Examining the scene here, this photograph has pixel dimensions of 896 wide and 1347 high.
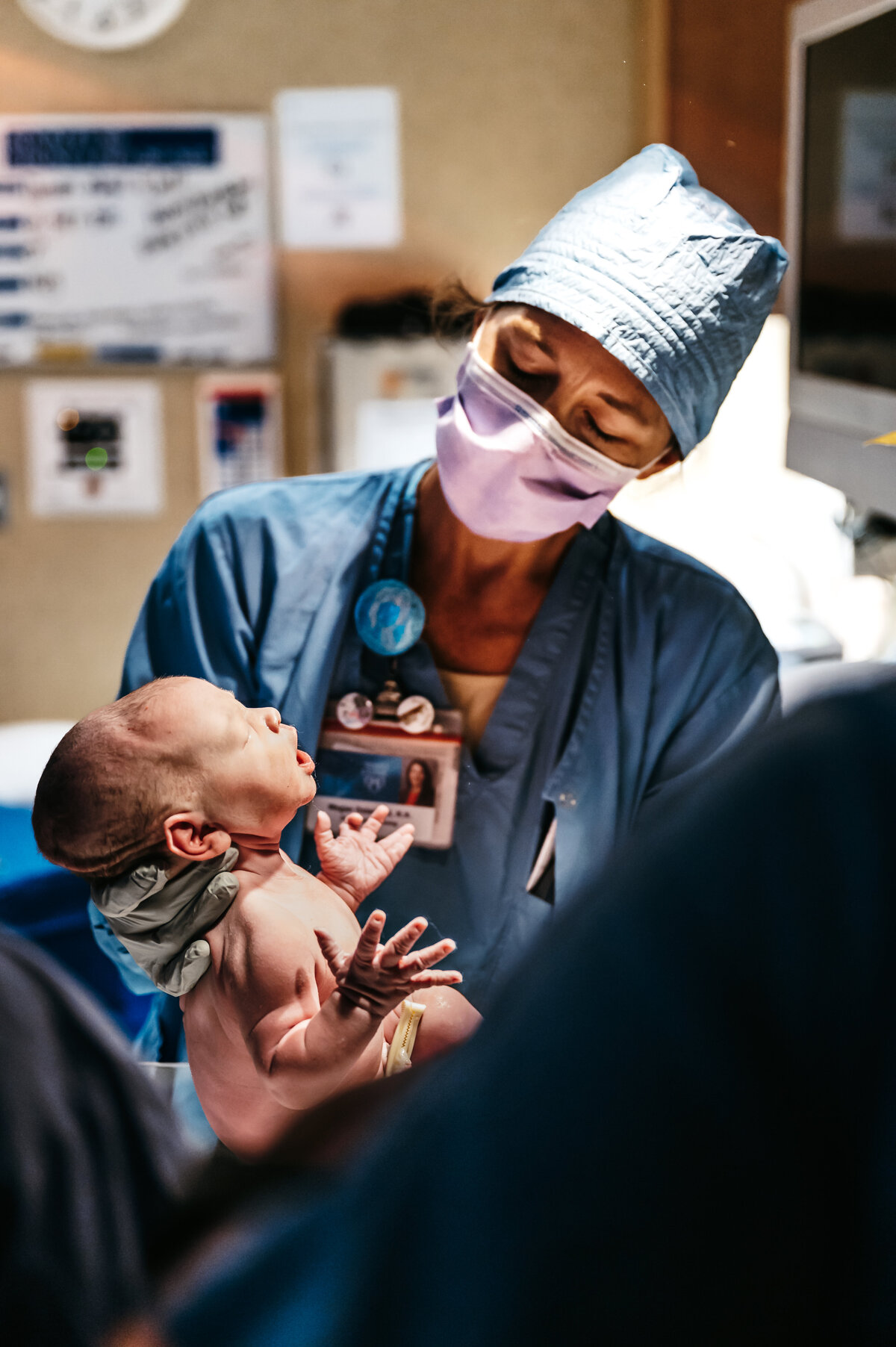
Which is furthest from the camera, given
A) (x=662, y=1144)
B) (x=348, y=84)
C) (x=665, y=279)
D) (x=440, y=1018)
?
(x=348, y=84)

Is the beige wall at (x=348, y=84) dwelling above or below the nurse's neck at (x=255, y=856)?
above

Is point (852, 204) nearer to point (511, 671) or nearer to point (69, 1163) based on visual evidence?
point (511, 671)

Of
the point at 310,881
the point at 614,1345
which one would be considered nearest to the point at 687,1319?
the point at 614,1345

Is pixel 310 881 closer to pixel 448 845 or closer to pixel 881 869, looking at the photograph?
pixel 448 845

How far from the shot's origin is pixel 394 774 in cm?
56

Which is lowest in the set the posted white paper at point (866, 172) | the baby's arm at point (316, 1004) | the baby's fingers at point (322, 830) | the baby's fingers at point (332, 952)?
the baby's arm at point (316, 1004)

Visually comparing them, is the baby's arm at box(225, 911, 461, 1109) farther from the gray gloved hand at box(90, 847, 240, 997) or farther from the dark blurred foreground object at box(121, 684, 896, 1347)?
the dark blurred foreground object at box(121, 684, 896, 1347)

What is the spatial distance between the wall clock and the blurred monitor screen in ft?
1.30

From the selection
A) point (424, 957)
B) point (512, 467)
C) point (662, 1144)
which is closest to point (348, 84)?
point (512, 467)

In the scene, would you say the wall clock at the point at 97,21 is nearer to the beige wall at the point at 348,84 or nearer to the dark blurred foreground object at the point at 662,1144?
the beige wall at the point at 348,84

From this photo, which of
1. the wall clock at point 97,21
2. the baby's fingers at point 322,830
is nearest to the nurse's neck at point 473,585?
the baby's fingers at point 322,830

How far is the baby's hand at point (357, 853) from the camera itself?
0.52 metres

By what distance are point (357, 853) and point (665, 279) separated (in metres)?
0.32

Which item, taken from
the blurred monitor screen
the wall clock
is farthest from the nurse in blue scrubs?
the wall clock
